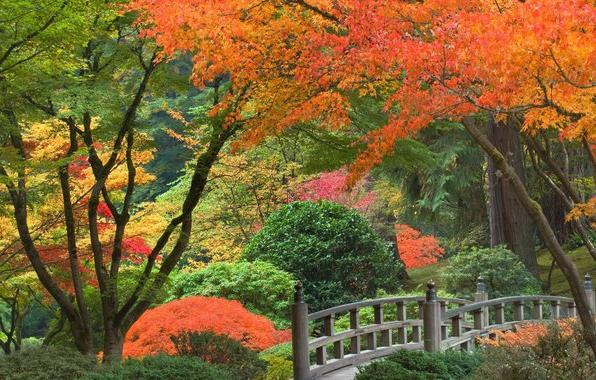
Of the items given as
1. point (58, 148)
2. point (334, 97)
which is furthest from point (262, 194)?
point (334, 97)

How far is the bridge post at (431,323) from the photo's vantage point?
12.6 meters

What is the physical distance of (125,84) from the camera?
42.0 feet

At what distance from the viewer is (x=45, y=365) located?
27.7 feet

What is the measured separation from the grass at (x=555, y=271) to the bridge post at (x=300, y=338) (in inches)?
416

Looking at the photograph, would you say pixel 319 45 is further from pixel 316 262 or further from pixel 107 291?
pixel 316 262

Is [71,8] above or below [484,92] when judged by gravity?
above

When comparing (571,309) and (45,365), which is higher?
(571,309)

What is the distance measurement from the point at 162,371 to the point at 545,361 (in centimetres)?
431

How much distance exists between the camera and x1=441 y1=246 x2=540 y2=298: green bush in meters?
19.2

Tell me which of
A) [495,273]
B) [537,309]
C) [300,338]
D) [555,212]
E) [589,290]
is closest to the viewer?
[300,338]

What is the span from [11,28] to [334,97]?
3.93 m

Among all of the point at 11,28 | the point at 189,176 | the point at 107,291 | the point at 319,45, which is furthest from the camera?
the point at 189,176

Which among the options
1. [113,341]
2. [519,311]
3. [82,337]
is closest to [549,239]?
[113,341]

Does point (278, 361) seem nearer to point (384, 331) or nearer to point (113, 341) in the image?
point (113, 341)
